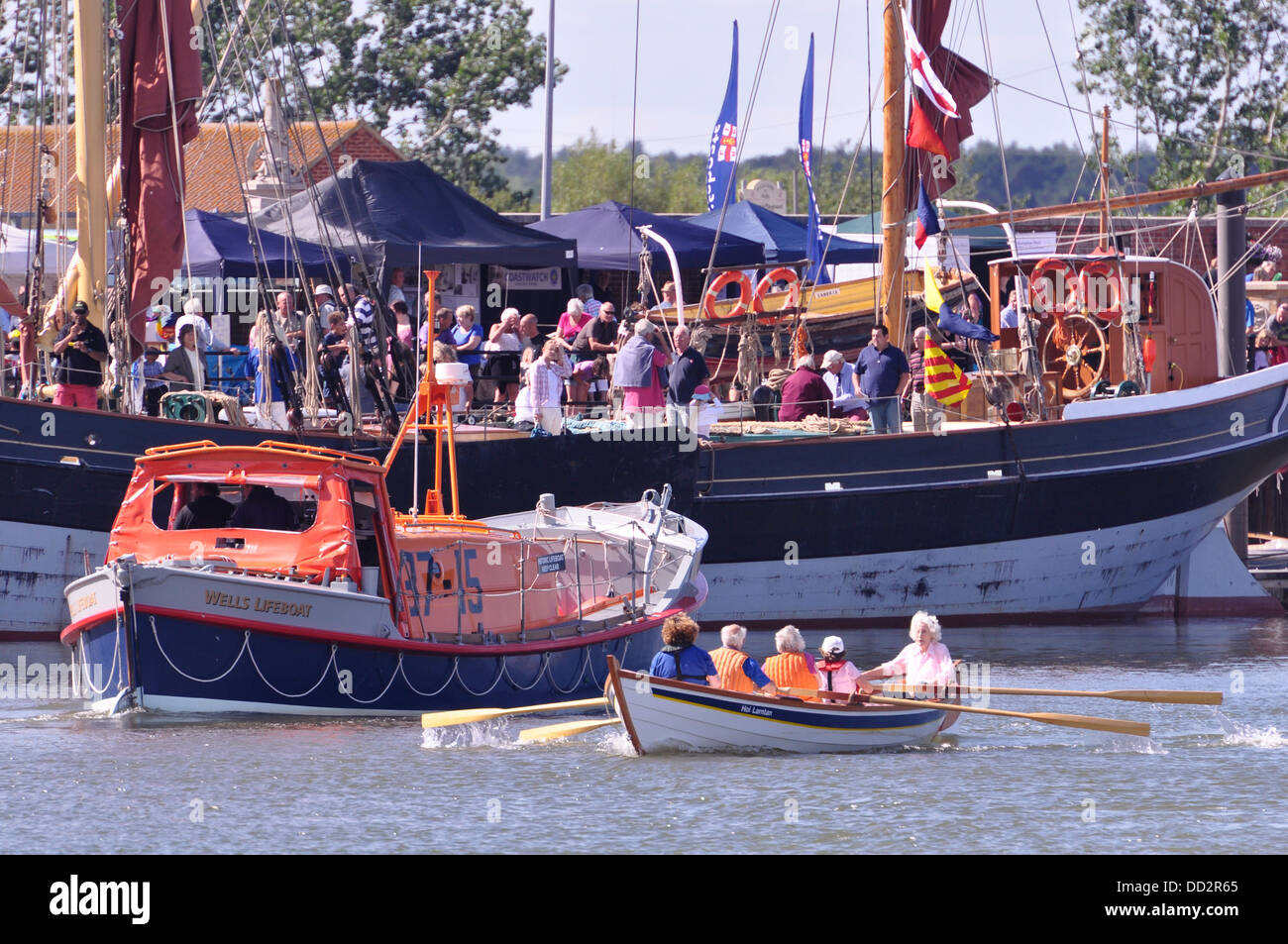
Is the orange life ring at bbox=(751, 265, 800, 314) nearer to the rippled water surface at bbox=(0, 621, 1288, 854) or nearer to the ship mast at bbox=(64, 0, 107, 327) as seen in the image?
the ship mast at bbox=(64, 0, 107, 327)

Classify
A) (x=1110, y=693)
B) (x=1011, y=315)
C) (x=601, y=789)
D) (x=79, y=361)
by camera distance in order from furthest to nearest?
(x=1011, y=315)
(x=79, y=361)
(x=1110, y=693)
(x=601, y=789)

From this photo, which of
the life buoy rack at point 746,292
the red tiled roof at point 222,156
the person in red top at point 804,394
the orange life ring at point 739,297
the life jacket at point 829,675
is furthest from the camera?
the red tiled roof at point 222,156

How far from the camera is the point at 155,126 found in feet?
78.3

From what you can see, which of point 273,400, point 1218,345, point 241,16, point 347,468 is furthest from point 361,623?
point 1218,345

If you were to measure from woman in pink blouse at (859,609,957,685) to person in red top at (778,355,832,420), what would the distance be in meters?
8.68

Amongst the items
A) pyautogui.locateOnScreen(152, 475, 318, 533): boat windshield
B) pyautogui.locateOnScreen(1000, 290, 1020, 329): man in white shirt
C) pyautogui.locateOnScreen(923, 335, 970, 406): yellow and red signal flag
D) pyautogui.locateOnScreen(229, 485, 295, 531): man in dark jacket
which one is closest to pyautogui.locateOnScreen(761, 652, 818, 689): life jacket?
pyautogui.locateOnScreen(152, 475, 318, 533): boat windshield

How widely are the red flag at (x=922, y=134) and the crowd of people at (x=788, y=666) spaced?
9.80 metres

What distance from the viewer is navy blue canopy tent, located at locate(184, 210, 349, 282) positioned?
28.3 m

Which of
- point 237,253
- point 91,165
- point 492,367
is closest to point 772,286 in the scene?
point 492,367

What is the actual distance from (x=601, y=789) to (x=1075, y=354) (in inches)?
520

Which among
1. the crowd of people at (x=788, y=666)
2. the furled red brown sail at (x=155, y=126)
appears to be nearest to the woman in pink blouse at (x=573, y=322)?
the furled red brown sail at (x=155, y=126)

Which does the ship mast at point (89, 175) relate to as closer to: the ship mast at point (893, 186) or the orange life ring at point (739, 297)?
the ship mast at point (893, 186)

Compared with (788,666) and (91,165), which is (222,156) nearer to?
(91,165)

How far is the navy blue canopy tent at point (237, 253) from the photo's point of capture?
2831 centimetres
